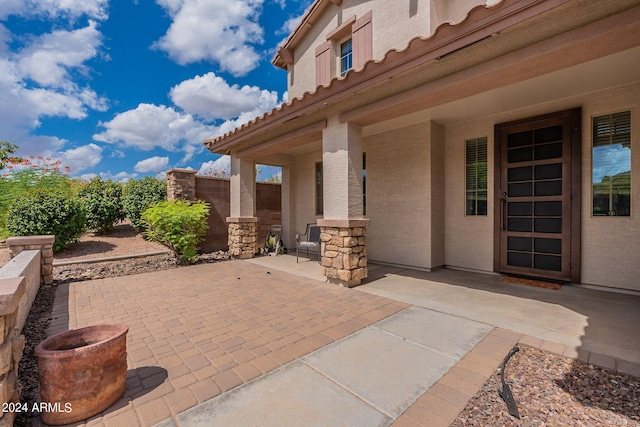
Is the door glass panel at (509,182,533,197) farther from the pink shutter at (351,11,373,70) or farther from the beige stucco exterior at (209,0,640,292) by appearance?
the pink shutter at (351,11,373,70)

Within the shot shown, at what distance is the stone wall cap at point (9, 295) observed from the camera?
1405 mm

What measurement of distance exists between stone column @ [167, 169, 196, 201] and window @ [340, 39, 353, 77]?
5167mm

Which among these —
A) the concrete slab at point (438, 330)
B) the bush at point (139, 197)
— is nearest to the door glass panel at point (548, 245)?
the concrete slab at point (438, 330)

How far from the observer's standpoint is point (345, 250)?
464 cm

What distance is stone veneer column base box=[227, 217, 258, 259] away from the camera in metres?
7.50

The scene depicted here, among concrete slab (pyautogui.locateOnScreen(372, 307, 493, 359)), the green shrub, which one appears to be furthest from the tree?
concrete slab (pyautogui.locateOnScreen(372, 307, 493, 359))

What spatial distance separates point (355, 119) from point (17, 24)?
9.52 m

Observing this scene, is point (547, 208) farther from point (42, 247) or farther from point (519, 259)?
point (42, 247)

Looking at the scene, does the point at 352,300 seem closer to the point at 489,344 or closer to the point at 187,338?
the point at 489,344

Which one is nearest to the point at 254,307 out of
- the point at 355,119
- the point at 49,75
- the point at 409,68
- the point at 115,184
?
the point at 355,119

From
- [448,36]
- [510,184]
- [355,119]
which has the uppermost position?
[448,36]

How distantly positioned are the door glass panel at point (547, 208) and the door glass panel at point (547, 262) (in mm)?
749

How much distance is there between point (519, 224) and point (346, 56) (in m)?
5.85

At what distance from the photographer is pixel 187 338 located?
2.88 meters
